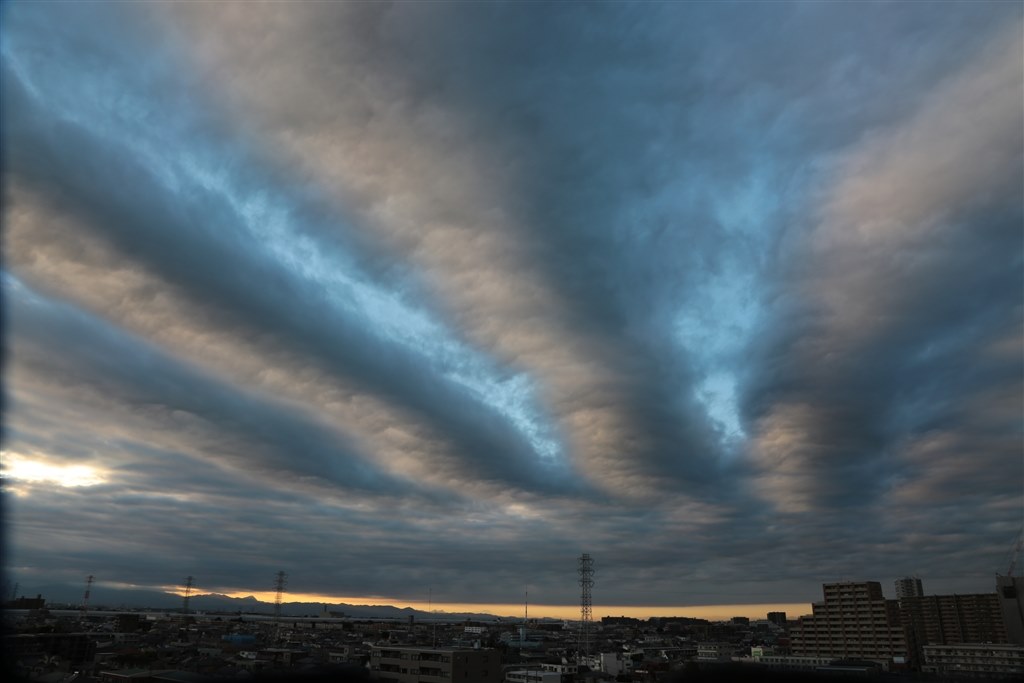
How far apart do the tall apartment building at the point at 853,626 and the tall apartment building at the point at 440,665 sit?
59.6 meters

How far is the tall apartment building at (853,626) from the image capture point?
77625 millimetres

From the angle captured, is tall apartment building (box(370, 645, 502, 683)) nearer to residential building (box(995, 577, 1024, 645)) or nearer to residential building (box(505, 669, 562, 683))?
residential building (box(505, 669, 562, 683))

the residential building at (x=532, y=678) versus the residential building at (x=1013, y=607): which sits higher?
the residential building at (x=1013, y=607)

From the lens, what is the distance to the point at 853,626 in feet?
265

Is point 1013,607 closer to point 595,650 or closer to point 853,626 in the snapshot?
point 853,626

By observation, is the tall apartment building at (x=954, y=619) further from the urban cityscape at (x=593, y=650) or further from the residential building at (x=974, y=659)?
the residential building at (x=974, y=659)

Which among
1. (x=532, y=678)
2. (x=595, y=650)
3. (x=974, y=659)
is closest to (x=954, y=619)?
(x=974, y=659)

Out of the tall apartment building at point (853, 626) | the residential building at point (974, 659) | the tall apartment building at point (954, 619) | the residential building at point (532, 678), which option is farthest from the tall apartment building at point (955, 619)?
the residential building at point (532, 678)

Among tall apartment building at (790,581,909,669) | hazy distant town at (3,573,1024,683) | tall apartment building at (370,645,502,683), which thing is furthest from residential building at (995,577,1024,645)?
tall apartment building at (370,645,502,683)

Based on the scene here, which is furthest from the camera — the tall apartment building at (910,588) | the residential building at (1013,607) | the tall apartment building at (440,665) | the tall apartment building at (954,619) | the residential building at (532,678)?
the tall apartment building at (910,588)

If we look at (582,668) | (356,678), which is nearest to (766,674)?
(356,678)

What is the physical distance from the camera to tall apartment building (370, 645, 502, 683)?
116 ft

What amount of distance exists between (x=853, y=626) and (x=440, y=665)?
232ft

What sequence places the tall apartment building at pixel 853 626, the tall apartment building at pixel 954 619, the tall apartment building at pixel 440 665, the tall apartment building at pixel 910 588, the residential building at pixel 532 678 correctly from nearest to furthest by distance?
1. the tall apartment building at pixel 440 665
2. the residential building at pixel 532 678
3. the tall apartment building at pixel 853 626
4. the tall apartment building at pixel 954 619
5. the tall apartment building at pixel 910 588
